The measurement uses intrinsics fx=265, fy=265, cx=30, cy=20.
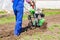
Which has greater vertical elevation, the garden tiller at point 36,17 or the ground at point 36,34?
the garden tiller at point 36,17

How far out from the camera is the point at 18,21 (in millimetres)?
9398

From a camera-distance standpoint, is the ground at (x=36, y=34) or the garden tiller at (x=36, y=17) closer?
the ground at (x=36, y=34)

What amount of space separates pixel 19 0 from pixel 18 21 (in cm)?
75

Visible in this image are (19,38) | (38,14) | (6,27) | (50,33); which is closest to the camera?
(19,38)

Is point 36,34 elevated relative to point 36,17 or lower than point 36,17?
lower

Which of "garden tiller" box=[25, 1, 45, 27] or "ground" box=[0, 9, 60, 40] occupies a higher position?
"garden tiller" box=[25, 1, 45, 27]

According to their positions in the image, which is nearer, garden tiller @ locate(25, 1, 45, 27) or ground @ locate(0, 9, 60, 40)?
ground @ locate(0, 9, 60, 40)

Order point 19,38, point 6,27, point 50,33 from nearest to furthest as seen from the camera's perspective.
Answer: point 19,38 → point 50,33 → point 6,27

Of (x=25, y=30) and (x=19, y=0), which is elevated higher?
(x=19, y=0)

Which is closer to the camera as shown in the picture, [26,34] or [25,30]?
[26,34]

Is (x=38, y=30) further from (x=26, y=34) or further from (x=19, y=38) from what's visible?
(x=19, y=38)

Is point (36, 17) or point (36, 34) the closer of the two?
point (36, 34)

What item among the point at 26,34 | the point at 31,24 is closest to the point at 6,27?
the point at 31,24

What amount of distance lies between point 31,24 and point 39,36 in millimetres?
1508
